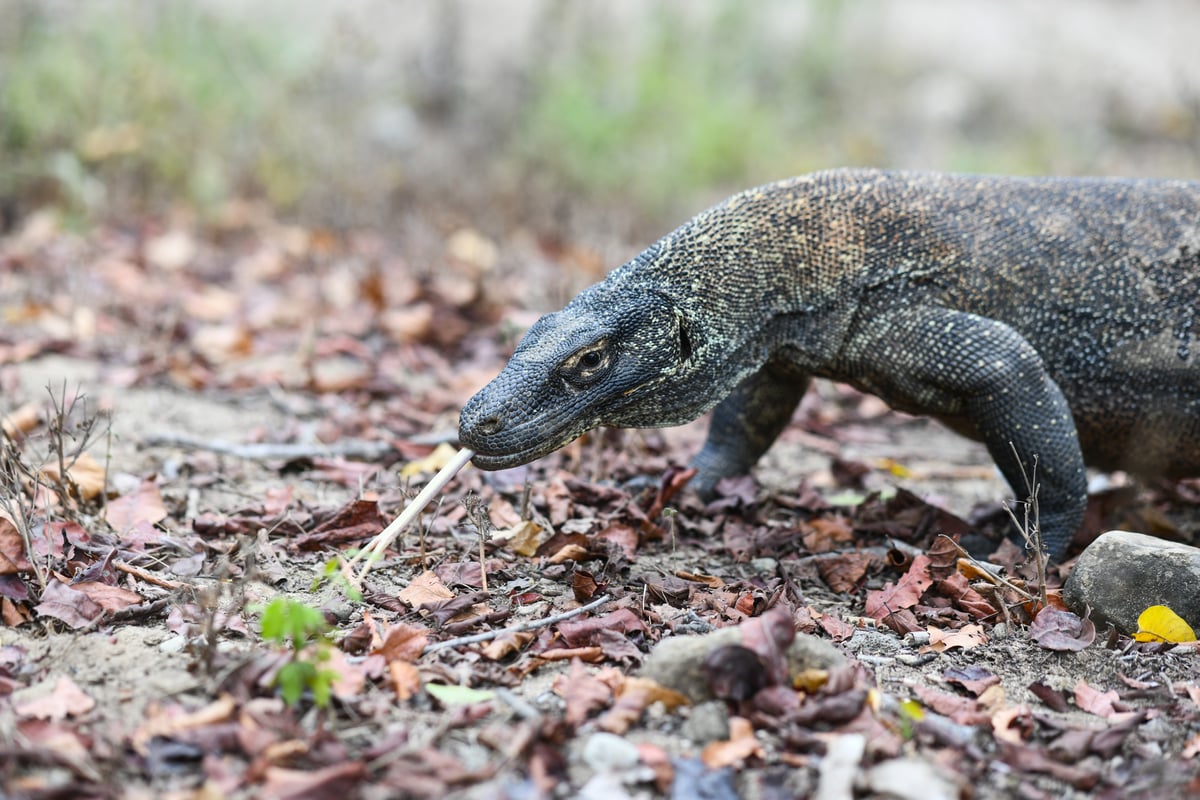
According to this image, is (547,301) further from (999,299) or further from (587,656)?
(587,656)

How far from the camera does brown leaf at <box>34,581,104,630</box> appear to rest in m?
2.89

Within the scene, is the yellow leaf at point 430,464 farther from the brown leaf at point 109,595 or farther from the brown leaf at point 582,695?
the brown leaf at point 582,695

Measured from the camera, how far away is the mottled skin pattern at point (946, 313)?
3713 millimetres

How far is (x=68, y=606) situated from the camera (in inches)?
116

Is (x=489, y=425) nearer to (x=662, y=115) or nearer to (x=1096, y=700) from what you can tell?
(x=1096, y=700)

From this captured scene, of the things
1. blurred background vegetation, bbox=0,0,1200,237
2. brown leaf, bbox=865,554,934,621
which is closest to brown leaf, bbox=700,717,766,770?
brown leaf, bbox=865,554,934,621

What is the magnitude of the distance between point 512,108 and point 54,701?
8694 mm

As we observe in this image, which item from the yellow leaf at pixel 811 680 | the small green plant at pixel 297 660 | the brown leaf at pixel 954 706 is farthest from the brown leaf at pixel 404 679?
the brown leaf at pixel 954 706

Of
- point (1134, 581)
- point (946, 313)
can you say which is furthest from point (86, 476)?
point (1134, 581)

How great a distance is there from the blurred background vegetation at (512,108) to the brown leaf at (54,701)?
19.4ft

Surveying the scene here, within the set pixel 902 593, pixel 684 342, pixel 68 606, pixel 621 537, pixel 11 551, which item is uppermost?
pixel 684 342

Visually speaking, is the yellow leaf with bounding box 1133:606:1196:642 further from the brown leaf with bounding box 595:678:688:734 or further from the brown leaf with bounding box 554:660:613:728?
the brown leaf with bounding box 554:660:613:728

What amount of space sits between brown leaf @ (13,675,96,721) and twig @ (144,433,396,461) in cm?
197

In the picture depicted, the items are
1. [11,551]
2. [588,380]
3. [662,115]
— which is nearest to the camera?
[11,551]
